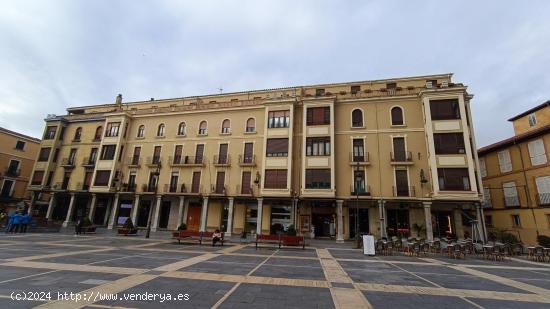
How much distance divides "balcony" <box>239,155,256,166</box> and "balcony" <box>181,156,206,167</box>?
4.31m

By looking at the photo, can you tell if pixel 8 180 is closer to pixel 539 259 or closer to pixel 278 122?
pixel 278 122

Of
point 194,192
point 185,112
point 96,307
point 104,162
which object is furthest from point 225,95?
point 96,307

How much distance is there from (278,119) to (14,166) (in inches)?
1562

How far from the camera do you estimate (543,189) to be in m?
21.5

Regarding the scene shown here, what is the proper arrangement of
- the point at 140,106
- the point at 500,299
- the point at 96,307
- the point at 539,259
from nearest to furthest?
1. the point at 96,307
2. the point at 500,299
3. the point at 539,259
4. the point at 140,106

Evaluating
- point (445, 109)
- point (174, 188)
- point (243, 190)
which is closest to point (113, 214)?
point (174, 188)

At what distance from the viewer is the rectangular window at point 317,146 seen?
2500 centimetres

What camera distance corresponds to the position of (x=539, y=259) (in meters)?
14.5

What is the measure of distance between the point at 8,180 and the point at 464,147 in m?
55.7

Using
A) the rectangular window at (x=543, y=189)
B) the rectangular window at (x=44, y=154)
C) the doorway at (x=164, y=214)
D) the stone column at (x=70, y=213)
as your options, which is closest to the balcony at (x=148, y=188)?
the doorway at (x=164, y=214)

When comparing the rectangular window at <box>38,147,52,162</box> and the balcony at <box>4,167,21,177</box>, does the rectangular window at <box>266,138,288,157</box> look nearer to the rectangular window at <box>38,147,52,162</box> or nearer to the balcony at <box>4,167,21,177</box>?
the rectangular window at <box>38,147,52,162</box>

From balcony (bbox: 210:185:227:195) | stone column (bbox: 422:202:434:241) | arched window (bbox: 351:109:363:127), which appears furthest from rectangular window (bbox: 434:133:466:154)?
balcony (bbox: 210:185:227:195)

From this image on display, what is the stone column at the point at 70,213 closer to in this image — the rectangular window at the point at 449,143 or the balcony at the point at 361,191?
the balcony at the point at 361,191

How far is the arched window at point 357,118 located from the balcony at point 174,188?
18963 millimetres
